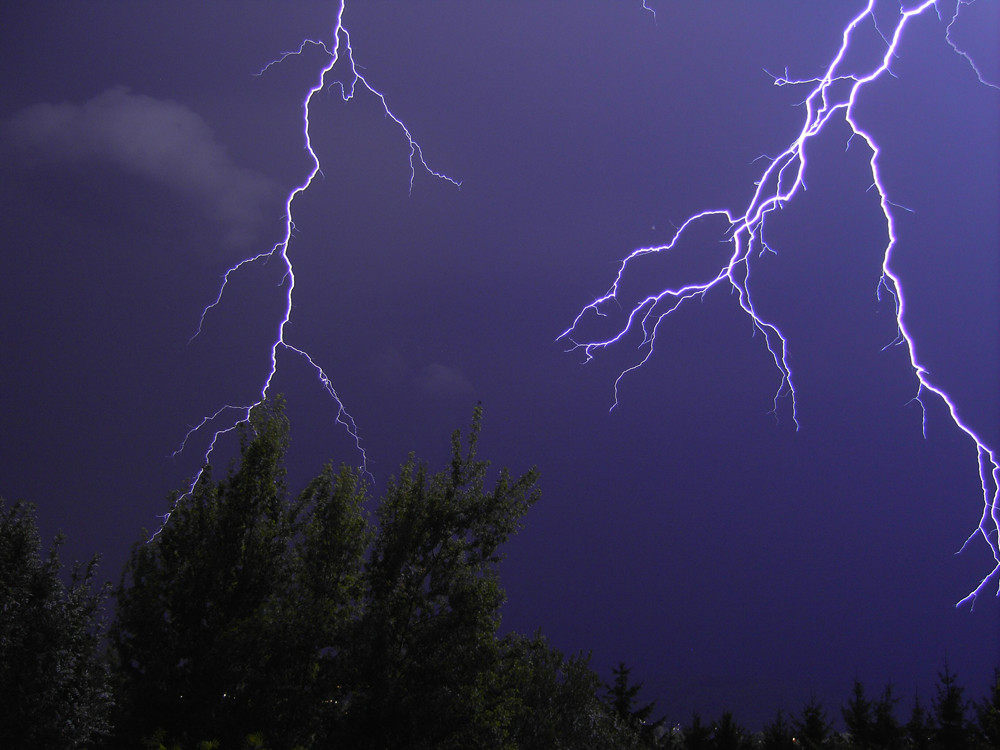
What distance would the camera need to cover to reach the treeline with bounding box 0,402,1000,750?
14.5 ft

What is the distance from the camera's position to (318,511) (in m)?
5.34

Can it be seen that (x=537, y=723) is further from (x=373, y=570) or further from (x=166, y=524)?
(x=166, y=524)

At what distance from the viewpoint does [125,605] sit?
4.68 m

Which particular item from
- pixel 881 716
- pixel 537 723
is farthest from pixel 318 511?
pixel 881 716

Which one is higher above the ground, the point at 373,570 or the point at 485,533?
the point at 485,533

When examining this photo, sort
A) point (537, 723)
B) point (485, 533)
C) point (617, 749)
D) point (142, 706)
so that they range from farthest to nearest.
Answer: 1. point (617, 749)
2. point (537, 723)
3. point (485, 533)
4. point (142, 706)

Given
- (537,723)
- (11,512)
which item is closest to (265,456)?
(11,512)

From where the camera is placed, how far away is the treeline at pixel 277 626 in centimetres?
441

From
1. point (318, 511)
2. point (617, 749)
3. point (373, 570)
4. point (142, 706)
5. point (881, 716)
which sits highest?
point (881, 716)

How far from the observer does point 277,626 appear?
14.6 feet

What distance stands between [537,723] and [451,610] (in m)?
3.10

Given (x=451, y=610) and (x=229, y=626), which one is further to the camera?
(x=451, y=610)

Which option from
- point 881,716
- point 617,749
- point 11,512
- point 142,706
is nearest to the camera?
point 142,706

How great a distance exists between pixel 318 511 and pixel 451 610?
1.33 meters
